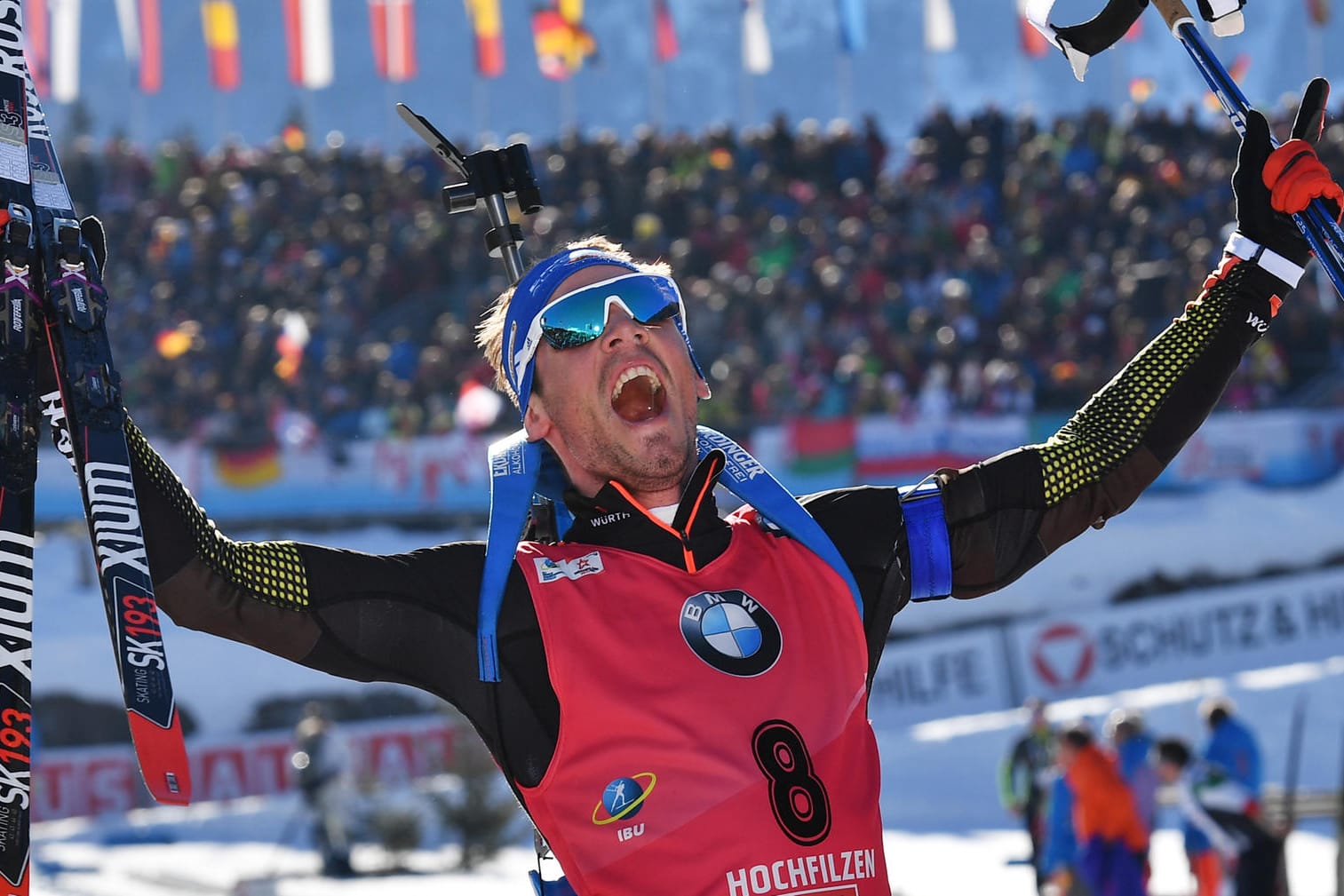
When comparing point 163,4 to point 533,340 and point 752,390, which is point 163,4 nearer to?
point 752,390

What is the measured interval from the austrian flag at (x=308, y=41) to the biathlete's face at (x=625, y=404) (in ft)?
84.2

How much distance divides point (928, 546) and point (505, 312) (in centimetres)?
91

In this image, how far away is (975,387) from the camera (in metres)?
17.4

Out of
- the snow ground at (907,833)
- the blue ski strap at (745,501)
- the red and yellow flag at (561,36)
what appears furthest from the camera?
the red and yellow flag at (561,36)

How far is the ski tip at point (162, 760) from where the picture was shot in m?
2.78

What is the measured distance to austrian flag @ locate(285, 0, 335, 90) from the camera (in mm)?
28281

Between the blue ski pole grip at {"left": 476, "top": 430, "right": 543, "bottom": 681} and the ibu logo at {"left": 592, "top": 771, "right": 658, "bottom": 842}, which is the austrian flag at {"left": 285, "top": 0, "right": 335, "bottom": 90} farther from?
the ibu logo at {"left": 592, "top": 771, "right": 658, "bottom": 842}

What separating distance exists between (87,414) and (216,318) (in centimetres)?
1799

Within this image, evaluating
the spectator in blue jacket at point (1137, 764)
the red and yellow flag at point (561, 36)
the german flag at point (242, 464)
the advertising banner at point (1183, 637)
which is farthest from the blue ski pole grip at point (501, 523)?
the red and yellow flag at point (561, 36)

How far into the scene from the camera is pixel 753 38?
27.1 m

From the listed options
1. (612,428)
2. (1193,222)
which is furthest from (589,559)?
(1193,222)

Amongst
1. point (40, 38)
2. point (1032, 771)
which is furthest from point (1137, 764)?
point (40, 38)

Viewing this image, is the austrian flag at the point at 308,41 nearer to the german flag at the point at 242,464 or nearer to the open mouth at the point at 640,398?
the german flag at the point at 242,464

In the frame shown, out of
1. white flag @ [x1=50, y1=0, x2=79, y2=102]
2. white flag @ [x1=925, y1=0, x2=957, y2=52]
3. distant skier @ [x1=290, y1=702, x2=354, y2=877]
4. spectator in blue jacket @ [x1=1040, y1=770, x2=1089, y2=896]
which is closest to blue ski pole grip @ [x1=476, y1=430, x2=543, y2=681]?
spectator in blue jacket @ [x1=1040, y1=770, x2=1089, y2=896]
